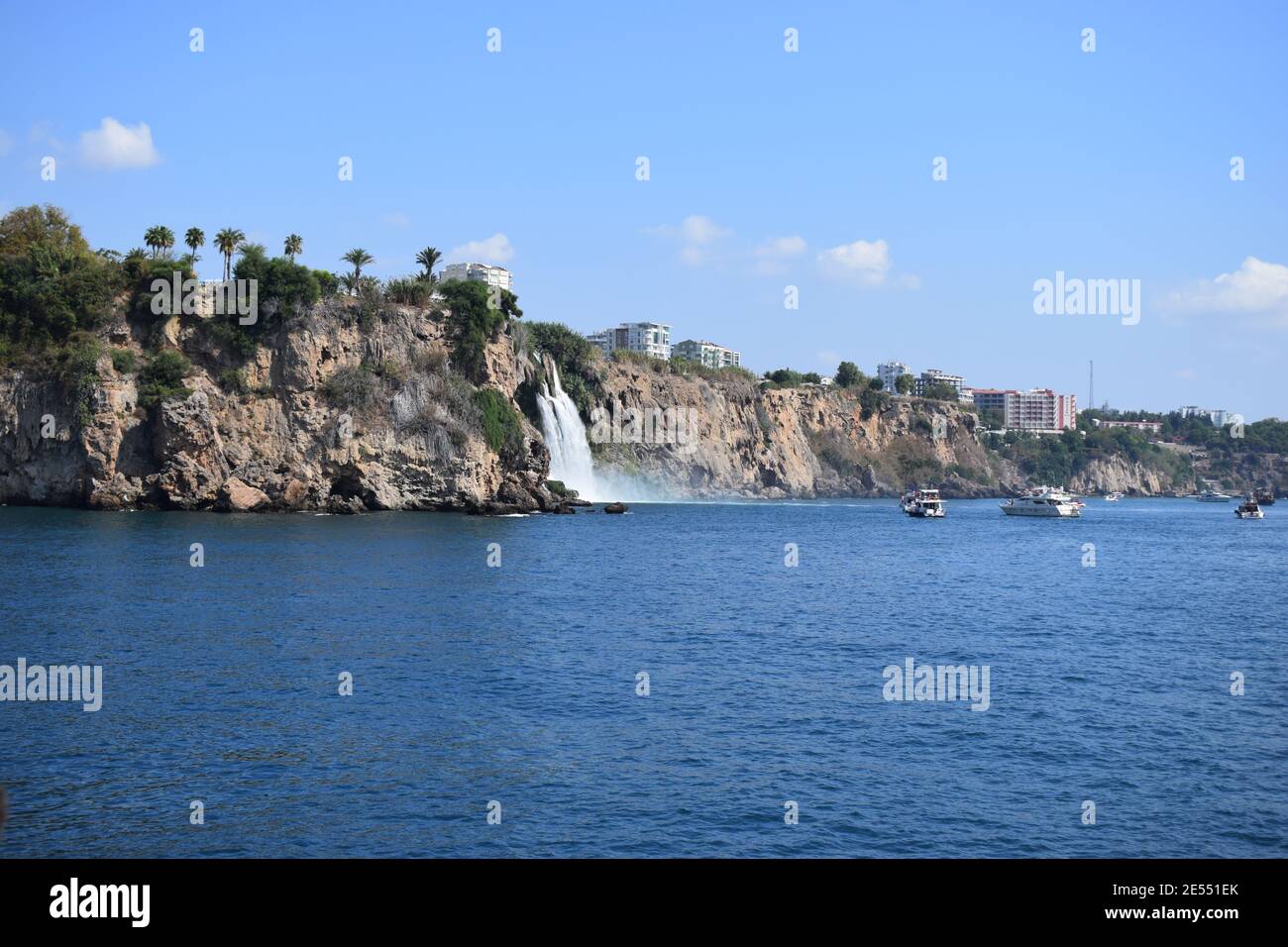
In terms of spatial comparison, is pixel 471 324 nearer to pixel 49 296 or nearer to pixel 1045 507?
pixel 49 296

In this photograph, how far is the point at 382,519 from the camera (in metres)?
75.9

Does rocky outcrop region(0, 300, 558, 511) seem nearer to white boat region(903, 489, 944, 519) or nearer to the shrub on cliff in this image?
the shrub on cliff

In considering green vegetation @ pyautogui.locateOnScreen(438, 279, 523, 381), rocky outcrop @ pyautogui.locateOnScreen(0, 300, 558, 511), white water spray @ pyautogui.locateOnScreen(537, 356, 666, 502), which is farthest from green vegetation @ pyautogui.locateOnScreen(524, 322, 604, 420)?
rocky outcrop @ pyautogui.locateOnScreen(0, 300, 558, 511)

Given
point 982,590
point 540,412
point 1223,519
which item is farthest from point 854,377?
point 982,590

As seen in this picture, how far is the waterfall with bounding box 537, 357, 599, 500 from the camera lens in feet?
342

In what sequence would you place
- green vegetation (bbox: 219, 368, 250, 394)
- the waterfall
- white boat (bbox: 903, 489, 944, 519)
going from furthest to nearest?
white boat (bbox: 903, 489, 944, 519) → the waterfall → green vegetation (bbox: 219, 368, 250, 394)

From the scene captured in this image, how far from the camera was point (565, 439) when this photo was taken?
107375 mm

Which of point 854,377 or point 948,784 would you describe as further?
Result: point 854,377

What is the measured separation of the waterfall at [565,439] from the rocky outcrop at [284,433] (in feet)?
40.2

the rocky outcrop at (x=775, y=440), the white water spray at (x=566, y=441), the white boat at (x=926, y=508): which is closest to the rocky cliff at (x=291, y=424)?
the white water spray at (x=566, y=441)

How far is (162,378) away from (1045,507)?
92.6 metres

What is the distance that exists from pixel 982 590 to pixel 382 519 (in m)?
43.7

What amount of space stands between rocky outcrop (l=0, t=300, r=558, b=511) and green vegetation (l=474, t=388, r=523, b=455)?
0.51m
